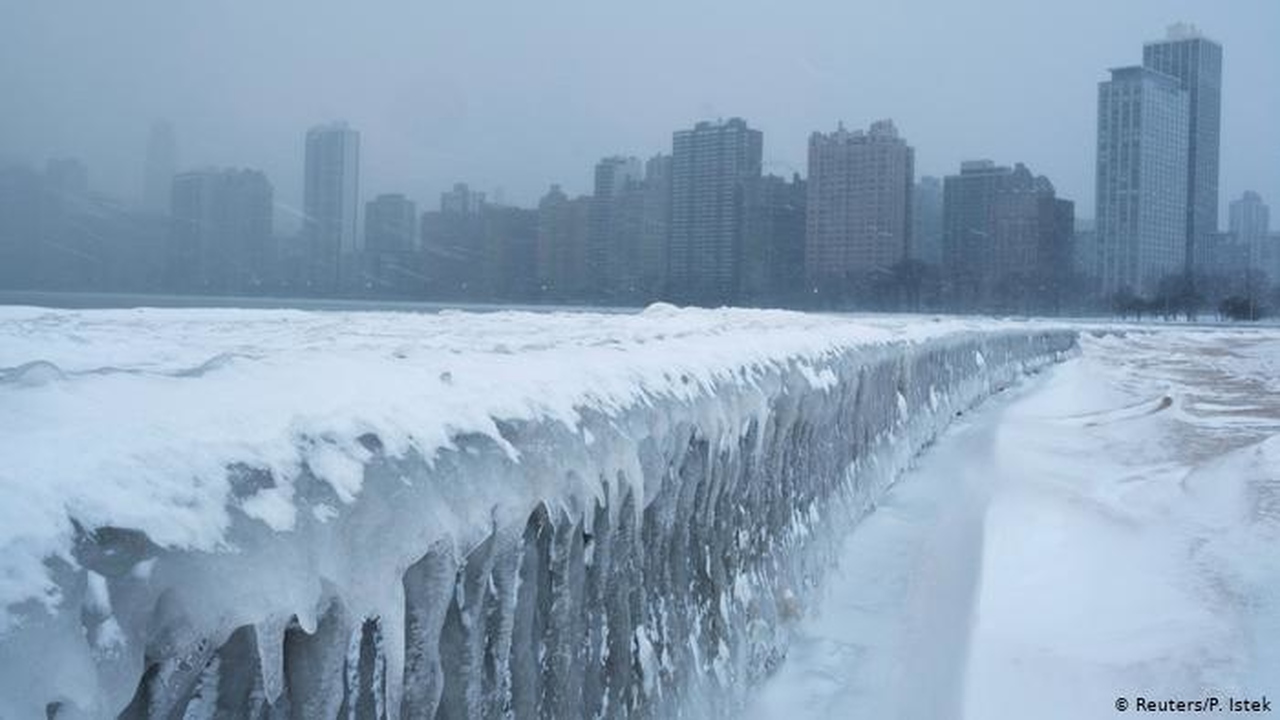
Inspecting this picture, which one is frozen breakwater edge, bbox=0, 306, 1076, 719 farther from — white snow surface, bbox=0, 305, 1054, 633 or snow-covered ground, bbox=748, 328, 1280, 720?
snow-covered ground, bbox=748, 328, 1280, 720

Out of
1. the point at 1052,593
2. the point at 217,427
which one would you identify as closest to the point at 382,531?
the point at 217,427

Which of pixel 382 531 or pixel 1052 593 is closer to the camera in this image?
pixel 382 531

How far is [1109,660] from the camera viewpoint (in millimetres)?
4348

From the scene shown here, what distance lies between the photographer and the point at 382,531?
1945mm

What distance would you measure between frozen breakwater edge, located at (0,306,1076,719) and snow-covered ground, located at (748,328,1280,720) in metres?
0.66

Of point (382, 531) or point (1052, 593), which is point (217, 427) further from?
point (1052, 593)

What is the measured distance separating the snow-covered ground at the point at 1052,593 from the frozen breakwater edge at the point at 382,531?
0.66 metres

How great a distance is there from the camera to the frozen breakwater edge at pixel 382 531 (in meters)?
1.42

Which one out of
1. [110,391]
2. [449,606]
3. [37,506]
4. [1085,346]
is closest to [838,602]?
[449,606]

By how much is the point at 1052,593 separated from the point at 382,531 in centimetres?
433

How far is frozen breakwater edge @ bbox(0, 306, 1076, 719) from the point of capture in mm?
1419

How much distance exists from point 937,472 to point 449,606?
28.0ft

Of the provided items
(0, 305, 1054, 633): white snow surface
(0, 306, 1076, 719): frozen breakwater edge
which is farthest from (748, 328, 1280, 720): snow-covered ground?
(0, 305, 1054, 633): white snow surface

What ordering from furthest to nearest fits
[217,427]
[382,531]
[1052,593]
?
1. [1052,593]
2. [382,531]
3. [217,427]
